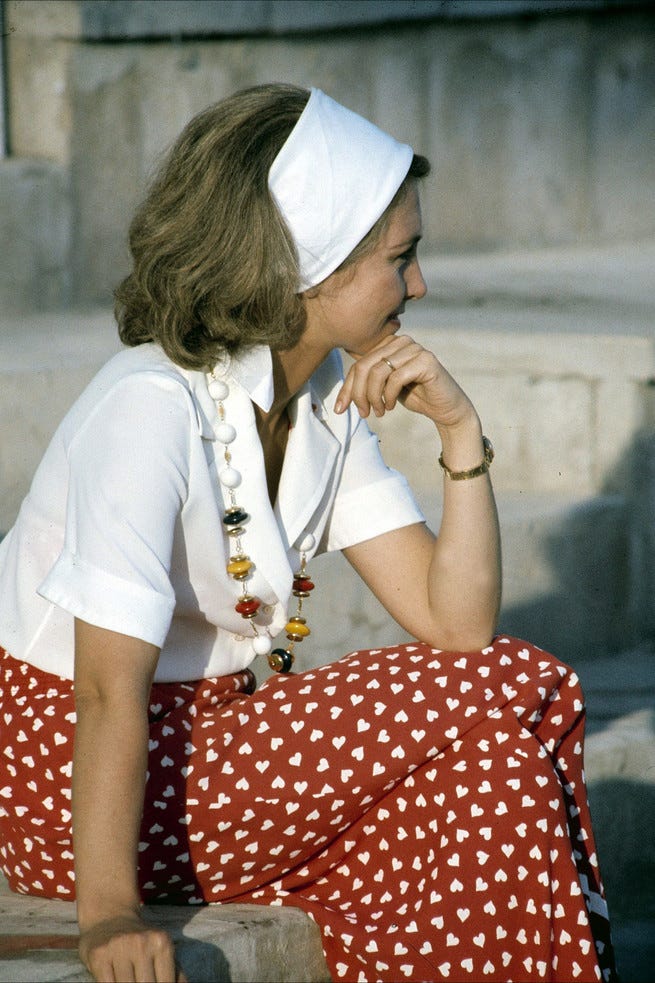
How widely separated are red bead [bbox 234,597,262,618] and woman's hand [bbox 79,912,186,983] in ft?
1.76

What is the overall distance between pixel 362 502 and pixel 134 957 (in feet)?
3.03

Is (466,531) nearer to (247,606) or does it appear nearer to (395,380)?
(395,380)

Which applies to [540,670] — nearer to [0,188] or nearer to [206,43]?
[0,188]

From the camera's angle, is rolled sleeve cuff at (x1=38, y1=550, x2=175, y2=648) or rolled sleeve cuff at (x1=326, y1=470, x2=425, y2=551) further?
rolled sleeve cuff at (x1=326, y1=470, x2=425, y2=551)

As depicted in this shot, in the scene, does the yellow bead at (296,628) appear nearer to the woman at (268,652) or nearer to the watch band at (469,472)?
the woman at (268,652)

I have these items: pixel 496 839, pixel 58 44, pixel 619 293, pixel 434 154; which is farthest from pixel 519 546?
pixel 434 154

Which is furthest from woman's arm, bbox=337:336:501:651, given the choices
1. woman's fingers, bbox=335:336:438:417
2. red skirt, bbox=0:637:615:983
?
red skirt, bbox=0:637:615:983

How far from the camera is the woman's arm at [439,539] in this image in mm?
2277

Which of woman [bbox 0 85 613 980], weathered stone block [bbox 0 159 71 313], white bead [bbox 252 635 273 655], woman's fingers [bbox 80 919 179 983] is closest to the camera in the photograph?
woman's fingers [bbox 80 919 179 983]

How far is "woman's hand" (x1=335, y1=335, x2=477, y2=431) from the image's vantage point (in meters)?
2.26

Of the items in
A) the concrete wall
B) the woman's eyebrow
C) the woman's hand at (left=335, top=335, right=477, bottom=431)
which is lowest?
the woman's hand at (left=335, top=335, right=477, bottom=431)

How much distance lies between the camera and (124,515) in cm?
191

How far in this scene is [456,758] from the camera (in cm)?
210

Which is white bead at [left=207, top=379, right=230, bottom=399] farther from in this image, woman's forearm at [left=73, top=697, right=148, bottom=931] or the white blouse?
woman's forearm at [left=73, top=697, right=148, bottom=931]
